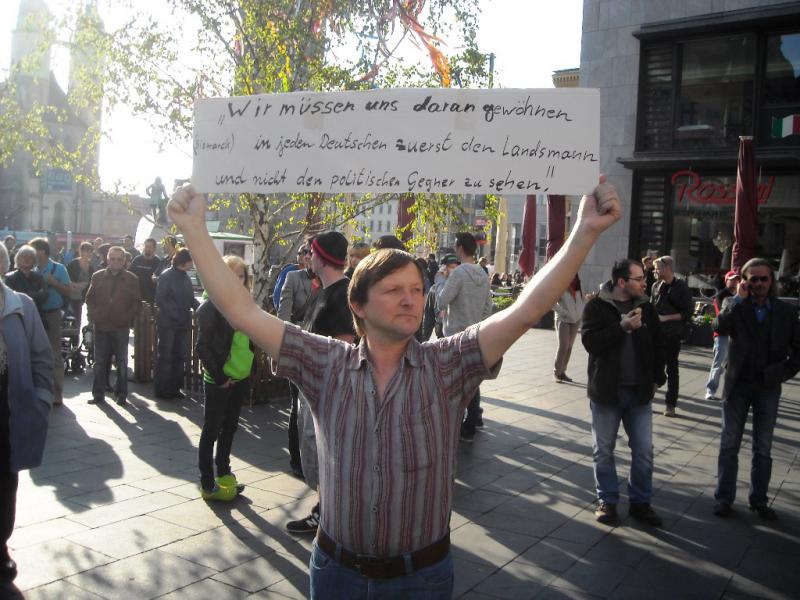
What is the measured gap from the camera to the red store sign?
1780 centimetres

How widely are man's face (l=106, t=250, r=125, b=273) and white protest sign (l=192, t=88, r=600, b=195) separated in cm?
694

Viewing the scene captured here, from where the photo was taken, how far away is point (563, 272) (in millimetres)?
2443

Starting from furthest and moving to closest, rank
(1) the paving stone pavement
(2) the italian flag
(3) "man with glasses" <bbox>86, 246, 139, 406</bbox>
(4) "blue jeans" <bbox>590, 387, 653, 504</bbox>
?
1. (2) the italian flag
2. (3) "man with glasses" <bbox>86, 246, 139, 406</bbox>
3. (4) "blue jeans" <bbox>590, 387, 653, 504</bbox>
4. (1) the paving stone pavement

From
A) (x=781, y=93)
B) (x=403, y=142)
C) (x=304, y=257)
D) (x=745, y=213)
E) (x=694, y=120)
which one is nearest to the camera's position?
(x=403, y=142)

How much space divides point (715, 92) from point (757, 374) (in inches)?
553

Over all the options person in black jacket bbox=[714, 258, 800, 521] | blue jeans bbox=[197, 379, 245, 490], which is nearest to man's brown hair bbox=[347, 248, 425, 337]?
blue jeans bbox=[197, 379, 245, 490]

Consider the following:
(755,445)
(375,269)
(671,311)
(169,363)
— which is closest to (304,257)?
(169,363)

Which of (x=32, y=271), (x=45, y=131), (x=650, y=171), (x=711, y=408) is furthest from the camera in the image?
(x=650, y=171)

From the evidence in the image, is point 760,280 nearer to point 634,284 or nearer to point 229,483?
point 634,284

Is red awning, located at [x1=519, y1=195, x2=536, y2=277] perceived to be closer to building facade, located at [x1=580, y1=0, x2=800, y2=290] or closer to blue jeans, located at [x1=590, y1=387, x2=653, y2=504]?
building facade, located at [x1=580, y1=0, x2=800, y2=290]

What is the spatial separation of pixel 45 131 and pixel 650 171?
13.0 m

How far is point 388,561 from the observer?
235cm

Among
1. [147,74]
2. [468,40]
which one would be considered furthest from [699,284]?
[147,74]

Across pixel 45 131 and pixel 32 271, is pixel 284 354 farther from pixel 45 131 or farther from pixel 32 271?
pixel 45 131
